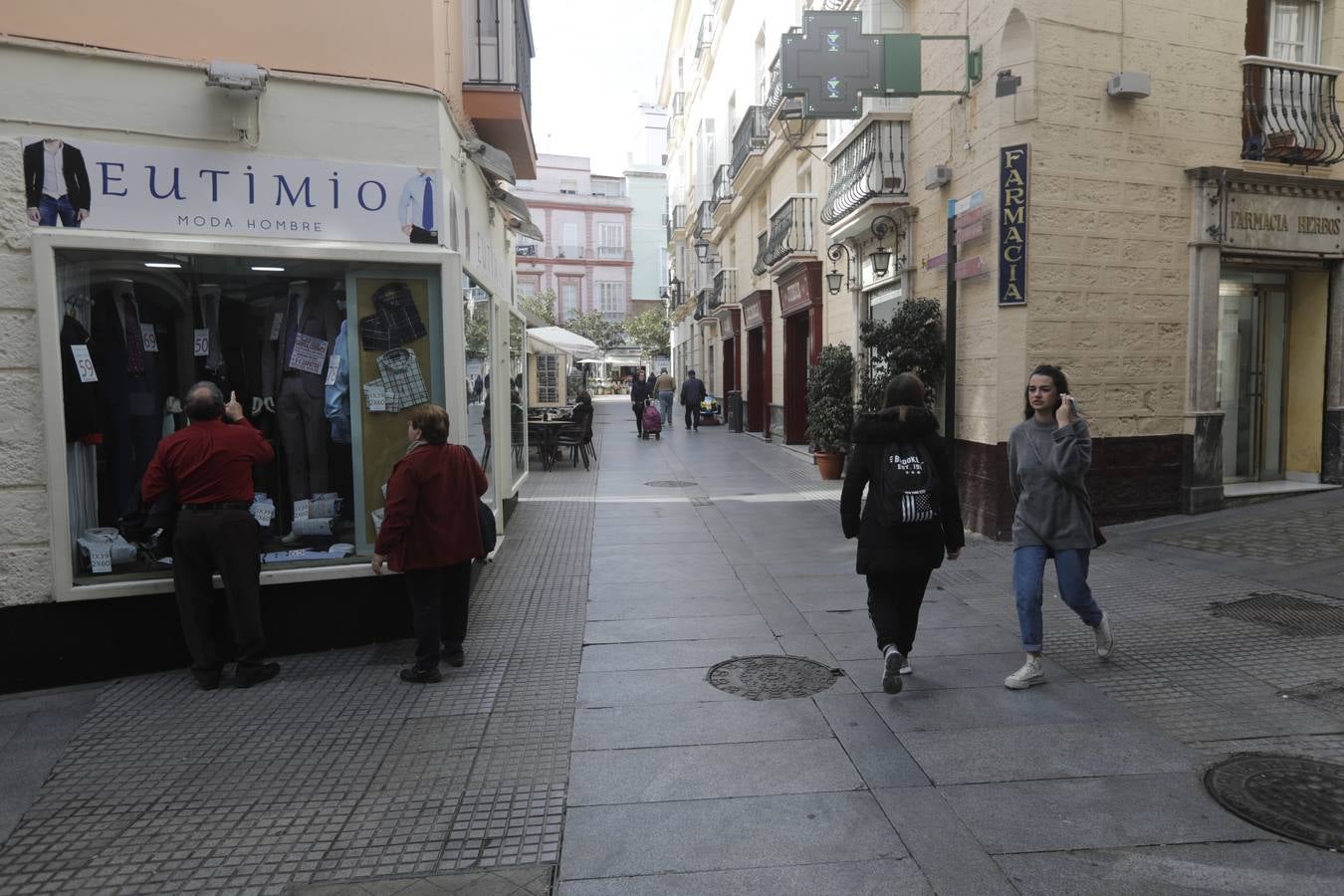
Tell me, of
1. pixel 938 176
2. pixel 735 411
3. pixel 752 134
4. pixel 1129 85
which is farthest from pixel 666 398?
pixel 1129 85

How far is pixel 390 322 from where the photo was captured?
243 inches

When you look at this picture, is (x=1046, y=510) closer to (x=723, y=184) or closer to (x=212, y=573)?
(x=212, y=573)

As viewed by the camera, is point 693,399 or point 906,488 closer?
point 906,488

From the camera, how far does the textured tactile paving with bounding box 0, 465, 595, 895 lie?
130 inches

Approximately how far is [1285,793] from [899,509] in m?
1.99

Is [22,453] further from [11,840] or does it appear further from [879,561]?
[879,561]

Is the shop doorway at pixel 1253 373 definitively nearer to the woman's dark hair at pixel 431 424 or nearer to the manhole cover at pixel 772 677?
the manhole cover at pixel 772 677

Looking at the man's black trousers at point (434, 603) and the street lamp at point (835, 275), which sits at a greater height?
the street lamp at point (835, 275)

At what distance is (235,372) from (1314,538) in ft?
29.2

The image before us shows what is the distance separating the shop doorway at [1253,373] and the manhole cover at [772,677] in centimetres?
721

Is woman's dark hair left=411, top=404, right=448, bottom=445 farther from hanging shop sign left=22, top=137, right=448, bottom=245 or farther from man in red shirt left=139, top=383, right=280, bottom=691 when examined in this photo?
hanging shop sign left=22, top=137, right=448, bottom=245

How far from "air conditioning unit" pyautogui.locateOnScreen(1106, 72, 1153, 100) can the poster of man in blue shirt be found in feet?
21.6

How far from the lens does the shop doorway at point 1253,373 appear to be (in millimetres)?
10062

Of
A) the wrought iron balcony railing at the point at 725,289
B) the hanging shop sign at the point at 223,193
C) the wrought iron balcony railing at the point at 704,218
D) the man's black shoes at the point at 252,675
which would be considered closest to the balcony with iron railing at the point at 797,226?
the wrought iron balcony railing at the point at 725,289
